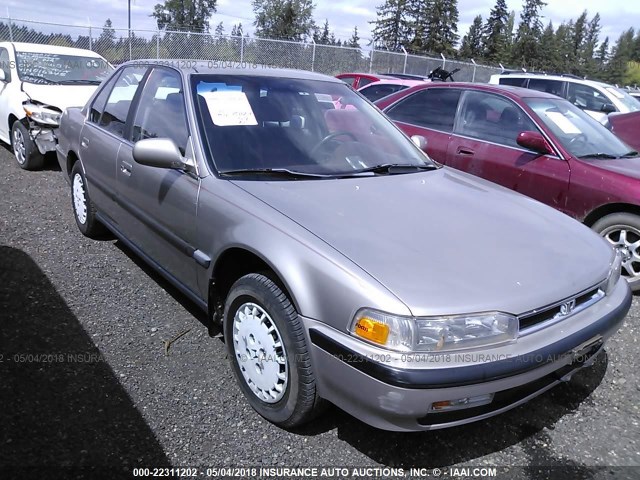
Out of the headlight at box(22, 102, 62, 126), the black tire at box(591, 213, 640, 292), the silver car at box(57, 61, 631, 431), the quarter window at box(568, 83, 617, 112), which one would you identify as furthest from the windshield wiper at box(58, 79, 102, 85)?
the quarter window at box(568, 83, 617, 112)

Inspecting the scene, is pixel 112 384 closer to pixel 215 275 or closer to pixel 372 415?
pixel 215 275

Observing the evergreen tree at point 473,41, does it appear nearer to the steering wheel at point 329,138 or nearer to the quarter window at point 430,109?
the quarter window at point 430,109

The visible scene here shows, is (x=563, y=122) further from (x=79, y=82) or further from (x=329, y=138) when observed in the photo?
(x=79, y=82)

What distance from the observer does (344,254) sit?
2.08 meters

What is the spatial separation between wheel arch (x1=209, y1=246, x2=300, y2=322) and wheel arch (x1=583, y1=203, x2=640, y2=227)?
10.3 feet

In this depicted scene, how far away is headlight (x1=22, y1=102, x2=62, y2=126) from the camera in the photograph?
20.5 feet

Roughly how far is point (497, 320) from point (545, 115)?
3.49m

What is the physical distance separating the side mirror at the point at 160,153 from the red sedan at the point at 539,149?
125 inches

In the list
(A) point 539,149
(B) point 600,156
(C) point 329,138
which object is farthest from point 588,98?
(C) point 329,138

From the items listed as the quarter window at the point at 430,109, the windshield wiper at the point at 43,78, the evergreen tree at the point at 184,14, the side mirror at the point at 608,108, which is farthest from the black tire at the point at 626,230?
the evergreen tree at the point at 184,14

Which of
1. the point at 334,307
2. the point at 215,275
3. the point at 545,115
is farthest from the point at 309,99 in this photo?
the point at 545,115

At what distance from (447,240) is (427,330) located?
56cm

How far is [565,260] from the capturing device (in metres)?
2.39

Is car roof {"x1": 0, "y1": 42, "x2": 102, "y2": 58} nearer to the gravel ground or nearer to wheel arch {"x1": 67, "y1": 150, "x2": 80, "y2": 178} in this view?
wheel arch {"x1": 67, "y1": 150, "x2": 80, "y2": 178}
